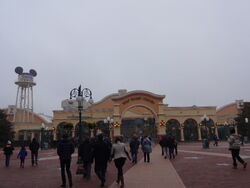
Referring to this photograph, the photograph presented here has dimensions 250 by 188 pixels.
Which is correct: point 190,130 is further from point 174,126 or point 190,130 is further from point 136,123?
point 136,123

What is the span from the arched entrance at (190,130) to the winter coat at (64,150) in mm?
43854

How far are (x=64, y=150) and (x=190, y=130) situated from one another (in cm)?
4486

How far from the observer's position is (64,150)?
787cm

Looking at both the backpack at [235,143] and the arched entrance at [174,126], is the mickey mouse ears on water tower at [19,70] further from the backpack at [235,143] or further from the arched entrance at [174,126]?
the backpack at [235,143]

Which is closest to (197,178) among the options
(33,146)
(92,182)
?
(92,182)

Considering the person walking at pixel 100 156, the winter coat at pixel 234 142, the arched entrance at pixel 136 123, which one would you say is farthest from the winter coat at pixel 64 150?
the arched entrance at pixel 136 123

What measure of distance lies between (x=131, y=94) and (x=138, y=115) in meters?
13.2

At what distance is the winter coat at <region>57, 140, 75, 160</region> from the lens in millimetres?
7818

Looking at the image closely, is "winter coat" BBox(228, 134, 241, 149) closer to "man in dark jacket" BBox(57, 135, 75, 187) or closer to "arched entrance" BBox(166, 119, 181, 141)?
"man in dark jacket" BBox(57, 135, 75, 187)

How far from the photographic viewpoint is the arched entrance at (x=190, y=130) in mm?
49031

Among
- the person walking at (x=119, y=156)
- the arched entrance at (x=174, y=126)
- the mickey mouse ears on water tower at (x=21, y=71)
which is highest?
the mickey mouse ears on water tower at (x=21, y=71)

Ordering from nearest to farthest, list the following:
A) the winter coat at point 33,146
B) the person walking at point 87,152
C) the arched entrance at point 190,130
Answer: the person walking at point 87,152
the winter coat at point 33,146
the arched entrance at point 190,130

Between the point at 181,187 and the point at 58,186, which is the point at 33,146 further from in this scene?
the point at 181,187

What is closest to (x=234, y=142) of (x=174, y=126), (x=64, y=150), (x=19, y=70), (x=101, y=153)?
(x=101, y=153)
